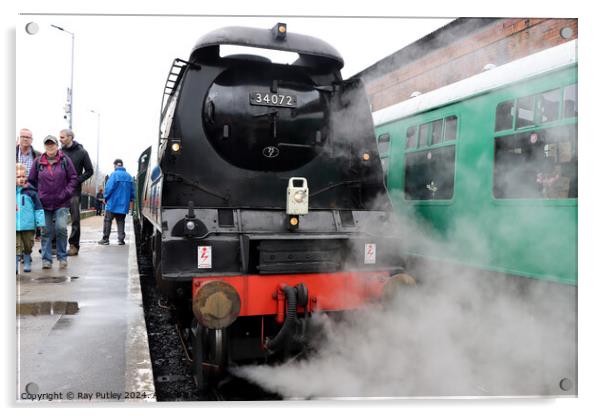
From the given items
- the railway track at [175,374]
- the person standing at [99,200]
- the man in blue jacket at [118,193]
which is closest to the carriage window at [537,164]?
the railway track at [175,374]

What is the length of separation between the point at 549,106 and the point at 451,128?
1.13 meters

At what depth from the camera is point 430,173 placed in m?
4.38

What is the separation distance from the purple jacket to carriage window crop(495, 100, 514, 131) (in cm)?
345

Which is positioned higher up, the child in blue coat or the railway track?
the child in blue coat

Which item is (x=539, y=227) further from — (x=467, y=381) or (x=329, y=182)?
(x=329, y=182)

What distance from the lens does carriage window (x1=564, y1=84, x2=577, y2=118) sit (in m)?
2.78

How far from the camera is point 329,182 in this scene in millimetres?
3434

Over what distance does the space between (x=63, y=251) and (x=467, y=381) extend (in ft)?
12.7

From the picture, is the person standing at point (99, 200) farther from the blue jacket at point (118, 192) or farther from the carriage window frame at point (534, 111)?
the carriage window frame at point (534, 111)

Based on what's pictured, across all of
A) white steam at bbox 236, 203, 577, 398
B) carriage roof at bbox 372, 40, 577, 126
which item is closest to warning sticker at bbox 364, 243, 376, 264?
white steam at bbox 236, 203, 577, 398

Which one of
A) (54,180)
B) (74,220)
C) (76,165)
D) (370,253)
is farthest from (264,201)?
(74,220)

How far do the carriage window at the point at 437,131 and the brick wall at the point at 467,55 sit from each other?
349 mm

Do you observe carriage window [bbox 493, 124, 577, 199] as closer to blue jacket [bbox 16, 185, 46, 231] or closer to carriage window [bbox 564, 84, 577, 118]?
carriage window [bbox 564, 84, 577, 118]
